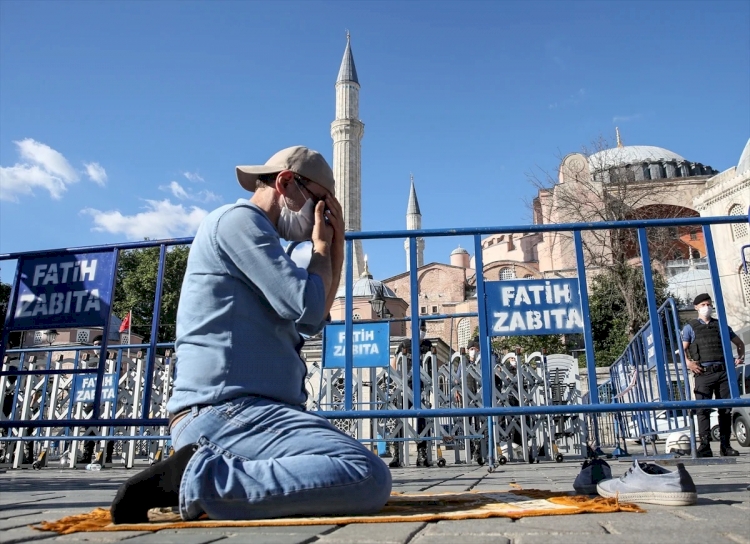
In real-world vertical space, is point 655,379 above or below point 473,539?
above

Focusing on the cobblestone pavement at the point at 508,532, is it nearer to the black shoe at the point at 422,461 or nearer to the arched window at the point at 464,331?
the black shoe at the point at 422,461

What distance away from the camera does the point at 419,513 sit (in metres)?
2.09

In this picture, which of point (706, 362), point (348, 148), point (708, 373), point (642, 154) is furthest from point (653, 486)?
point (642, 154)

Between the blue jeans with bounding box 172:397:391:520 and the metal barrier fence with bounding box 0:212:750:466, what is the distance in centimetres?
117

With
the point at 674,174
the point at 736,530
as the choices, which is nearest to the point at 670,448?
the point at 736,530

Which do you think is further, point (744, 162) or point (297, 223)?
point (744, 162)

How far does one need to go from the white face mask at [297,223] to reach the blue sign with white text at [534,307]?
143cm

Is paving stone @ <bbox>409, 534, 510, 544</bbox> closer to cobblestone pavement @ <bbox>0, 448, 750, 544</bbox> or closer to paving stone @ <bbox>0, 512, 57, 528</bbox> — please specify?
cobblestone pavement @ <bbox>0, 448, 750, 544</bbox>

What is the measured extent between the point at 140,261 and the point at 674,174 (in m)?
40.8

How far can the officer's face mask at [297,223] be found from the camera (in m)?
2.35

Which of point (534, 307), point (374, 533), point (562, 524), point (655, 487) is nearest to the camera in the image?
point (374, 533)

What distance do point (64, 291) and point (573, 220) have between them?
30.2 meters

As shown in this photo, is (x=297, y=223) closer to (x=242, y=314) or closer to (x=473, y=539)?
(x=242, y=314)

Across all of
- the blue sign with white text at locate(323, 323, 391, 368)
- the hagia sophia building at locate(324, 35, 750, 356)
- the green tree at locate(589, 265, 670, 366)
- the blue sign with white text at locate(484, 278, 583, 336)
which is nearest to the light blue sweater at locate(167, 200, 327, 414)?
the blue sign with white text at locate(484, 278, 583, 336)
